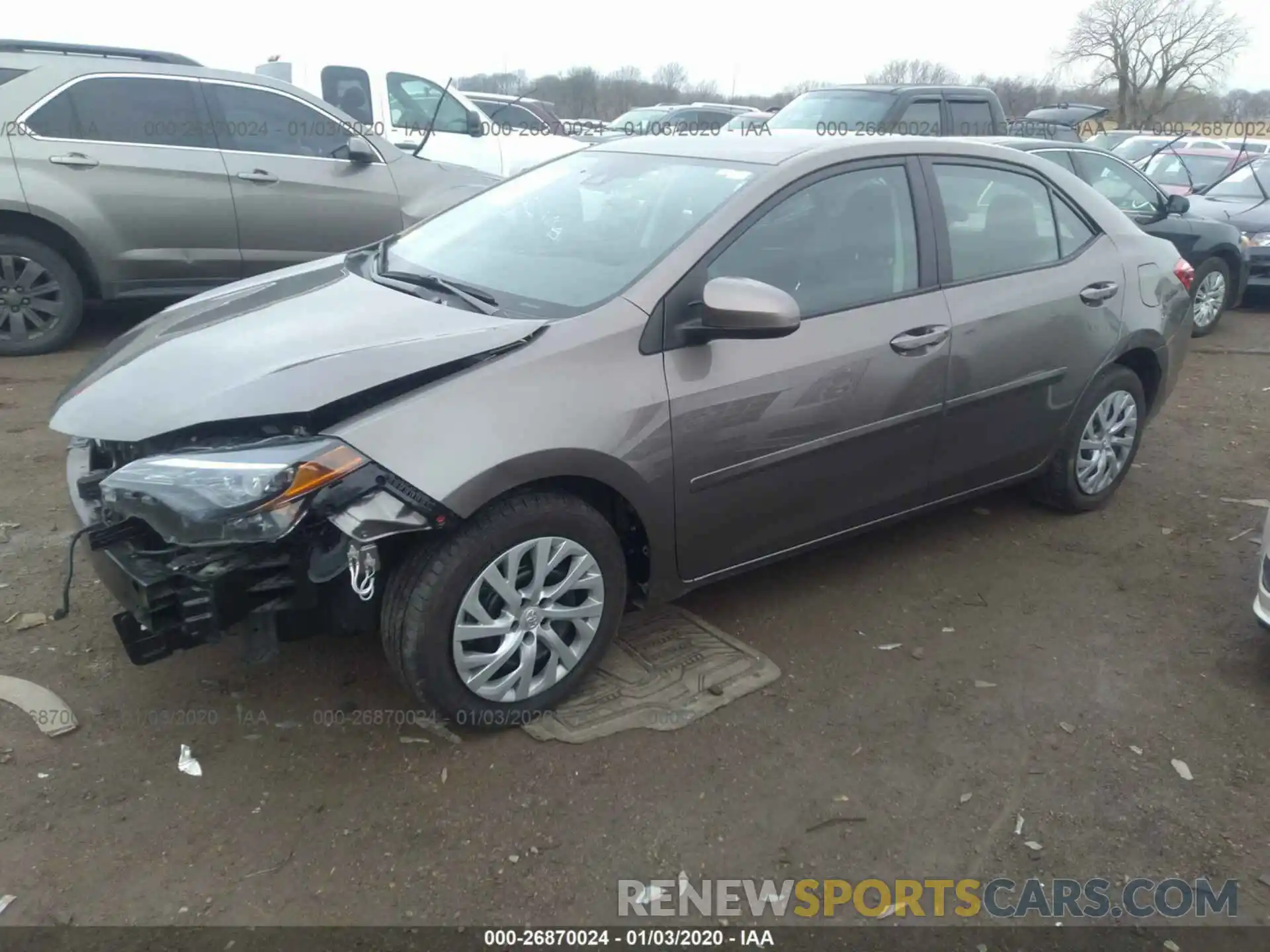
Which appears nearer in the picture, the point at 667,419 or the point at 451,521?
the point at 451,521

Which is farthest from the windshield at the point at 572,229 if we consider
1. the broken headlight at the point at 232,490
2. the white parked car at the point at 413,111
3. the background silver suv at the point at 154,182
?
the white parked car at the point at 413,111

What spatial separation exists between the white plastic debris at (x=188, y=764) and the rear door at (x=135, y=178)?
4.73 metres

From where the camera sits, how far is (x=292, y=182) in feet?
22.9

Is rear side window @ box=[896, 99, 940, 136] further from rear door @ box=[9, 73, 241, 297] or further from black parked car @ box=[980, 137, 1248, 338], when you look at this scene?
rear door @ box=[9, 73, 241, 297]

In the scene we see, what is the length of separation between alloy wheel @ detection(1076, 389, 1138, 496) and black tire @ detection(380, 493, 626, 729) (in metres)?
2.66

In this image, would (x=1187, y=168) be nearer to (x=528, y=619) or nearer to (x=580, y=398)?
(x=580, y=398)

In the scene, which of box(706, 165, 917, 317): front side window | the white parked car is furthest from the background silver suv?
box(706, 165, 917, 317): front side window

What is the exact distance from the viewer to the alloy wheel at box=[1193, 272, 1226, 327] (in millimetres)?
8750

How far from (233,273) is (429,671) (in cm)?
513

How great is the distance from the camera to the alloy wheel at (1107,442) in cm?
444

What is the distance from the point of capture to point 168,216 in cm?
654

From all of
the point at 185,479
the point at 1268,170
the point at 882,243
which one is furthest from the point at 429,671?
the point at 1268,170
